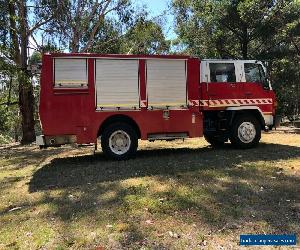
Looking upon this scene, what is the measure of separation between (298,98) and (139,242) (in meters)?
27.8

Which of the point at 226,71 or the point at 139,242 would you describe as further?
the point at 226,71

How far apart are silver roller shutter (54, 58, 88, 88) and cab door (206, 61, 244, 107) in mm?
3468

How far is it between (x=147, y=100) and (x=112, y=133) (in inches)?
47.7

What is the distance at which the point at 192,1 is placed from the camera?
25516 millimetres

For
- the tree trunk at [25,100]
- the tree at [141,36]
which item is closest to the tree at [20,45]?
the tree trunk at [25,100]

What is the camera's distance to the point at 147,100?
10852 mm

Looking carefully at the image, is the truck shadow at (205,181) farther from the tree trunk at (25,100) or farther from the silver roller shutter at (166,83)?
the tree trunk at (25,100)

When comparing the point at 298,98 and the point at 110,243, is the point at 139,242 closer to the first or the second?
the point at 110,243

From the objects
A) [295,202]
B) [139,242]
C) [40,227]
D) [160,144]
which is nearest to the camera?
Result: [139,242]

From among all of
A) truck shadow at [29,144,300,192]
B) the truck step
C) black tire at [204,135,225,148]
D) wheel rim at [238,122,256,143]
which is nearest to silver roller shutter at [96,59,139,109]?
the truck step

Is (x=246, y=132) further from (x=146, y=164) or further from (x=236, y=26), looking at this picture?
(x=236, y=26)

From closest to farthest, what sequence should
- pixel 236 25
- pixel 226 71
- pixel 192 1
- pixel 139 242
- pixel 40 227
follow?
pixel 139 242 < pixel 40 227 < pixel 226 71 < pixel 236 25 < pixel 192 1

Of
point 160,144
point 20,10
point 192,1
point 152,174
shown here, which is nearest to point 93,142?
point 152,174

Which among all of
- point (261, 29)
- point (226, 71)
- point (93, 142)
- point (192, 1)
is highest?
point (192, 1)
